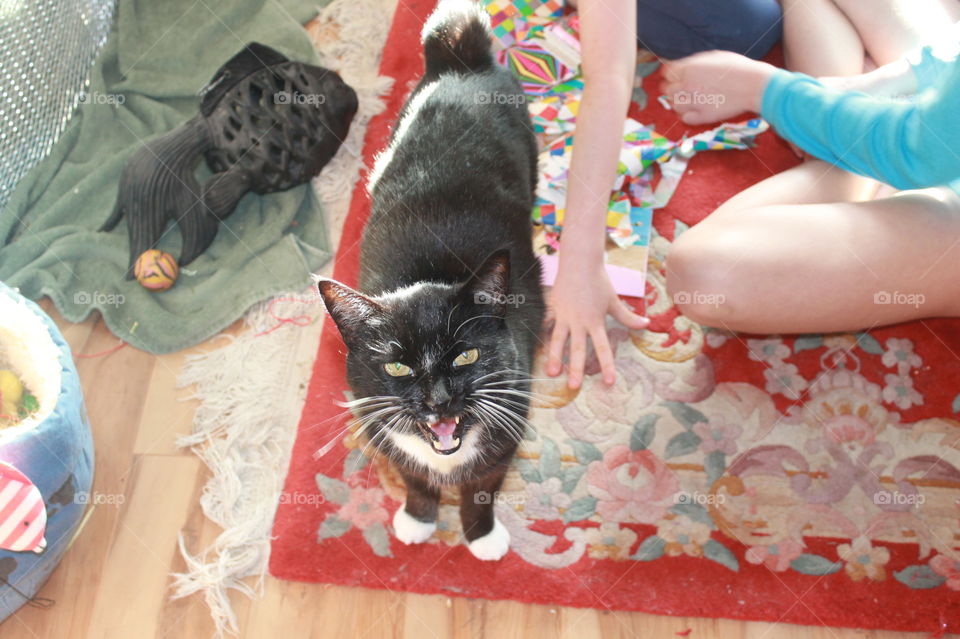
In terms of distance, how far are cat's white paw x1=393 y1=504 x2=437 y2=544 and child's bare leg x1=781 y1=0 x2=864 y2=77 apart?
1231mm

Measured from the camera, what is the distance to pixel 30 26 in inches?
67.7

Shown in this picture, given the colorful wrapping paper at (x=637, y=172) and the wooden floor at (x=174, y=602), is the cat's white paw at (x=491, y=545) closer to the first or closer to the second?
the wooden floor at (x=174, y=602)

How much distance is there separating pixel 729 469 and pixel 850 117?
0.66 meters

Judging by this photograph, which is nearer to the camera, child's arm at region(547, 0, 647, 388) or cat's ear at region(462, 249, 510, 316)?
cat's ear at region(462, 249, 510, 316)

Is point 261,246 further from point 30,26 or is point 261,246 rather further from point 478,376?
point 478,376

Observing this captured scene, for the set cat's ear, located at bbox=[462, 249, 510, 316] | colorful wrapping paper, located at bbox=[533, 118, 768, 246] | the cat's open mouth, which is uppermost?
cat's ear, located at bbox=[462, 249, 510, 316]

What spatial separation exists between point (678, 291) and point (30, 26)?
5.02 feet

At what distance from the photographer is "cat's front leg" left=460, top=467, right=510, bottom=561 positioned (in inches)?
51.0

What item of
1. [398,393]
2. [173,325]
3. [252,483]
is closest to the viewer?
[398,393]

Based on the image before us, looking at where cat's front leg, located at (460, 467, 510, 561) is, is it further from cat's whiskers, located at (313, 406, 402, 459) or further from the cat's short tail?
the cat's short tail

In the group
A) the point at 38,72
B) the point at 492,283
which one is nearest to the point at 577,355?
the point at 492,283

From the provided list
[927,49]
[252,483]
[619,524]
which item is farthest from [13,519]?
[927,49]

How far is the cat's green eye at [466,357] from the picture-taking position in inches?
41.7

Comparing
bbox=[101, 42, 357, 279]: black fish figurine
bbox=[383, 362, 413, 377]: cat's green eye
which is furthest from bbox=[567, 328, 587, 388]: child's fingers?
bbox=[101, 42, 357, 279]: black fish figurine
